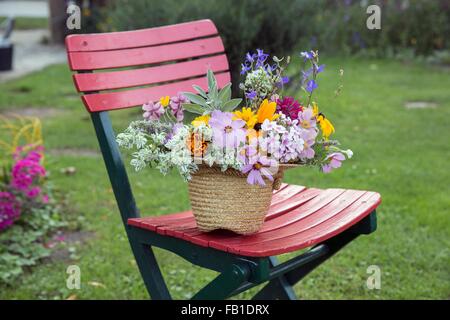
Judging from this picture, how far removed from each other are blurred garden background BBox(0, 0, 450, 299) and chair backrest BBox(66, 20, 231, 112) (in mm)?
733

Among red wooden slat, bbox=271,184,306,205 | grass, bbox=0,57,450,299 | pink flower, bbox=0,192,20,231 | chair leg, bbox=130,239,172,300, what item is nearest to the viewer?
chair leg, bbox=130,239,172,300

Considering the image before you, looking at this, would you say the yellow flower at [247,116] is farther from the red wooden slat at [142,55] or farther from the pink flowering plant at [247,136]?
the red wooden slat at [142,55]

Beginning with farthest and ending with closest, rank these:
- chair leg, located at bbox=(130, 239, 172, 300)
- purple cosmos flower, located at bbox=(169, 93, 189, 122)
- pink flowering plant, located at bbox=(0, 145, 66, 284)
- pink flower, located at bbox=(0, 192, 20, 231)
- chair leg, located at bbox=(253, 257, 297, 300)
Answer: pink flower, located at bbox=(0, 192, 20, 231) < pink flowering plant, located at bbox=(0, 145, 66, 284) < chair leg, located at bbox=(253, 257, 297, 300) < chair leg, located at bbox=(130, 239, 172, 300) < purple cosmos flower, located at bbox=(169, 93, 189, 122)

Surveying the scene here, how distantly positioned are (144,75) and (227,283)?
2.86 ft

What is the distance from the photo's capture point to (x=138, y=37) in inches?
93.8

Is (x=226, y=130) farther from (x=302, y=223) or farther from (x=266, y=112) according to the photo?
(x=302, y=223)

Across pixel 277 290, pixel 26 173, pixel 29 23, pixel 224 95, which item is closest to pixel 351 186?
pixel 277 290

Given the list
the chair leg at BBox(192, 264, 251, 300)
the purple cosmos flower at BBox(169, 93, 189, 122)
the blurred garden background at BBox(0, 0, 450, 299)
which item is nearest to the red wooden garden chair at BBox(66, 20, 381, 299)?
the chair leg at BBox(192, 264, 251, 300)

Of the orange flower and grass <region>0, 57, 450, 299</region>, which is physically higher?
the orange flower

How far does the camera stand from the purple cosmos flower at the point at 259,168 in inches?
66.6

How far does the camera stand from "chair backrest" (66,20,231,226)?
2150mm

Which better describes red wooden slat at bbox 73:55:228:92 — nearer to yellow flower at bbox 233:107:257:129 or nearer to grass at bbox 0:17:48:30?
yellow flower at bbox 233:107:257:129

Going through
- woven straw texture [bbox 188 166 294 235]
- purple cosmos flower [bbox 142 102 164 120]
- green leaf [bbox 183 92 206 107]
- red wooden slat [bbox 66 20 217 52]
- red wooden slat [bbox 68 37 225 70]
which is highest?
red wooden slat [bbox 66 20 217 52]
